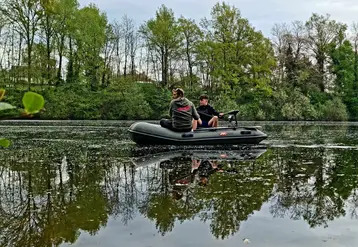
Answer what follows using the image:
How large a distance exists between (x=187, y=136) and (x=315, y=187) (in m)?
4.57

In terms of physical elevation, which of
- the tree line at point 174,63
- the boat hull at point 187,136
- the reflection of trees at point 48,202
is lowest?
the reflection of trees at point 48,202

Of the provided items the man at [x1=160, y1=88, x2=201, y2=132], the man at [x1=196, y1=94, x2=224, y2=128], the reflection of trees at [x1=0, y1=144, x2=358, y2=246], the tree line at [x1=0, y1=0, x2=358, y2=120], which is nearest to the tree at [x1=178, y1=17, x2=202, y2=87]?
the tree line at [x1=0, y1=0, x2=358, y2=120]

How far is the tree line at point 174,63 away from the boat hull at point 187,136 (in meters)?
19.5

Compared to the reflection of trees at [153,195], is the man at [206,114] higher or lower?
higher

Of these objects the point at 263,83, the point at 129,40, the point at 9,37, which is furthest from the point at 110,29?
the point at 263,83

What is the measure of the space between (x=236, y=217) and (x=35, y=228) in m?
1.60

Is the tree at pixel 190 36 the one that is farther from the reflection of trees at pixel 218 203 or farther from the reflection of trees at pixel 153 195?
the reflection of trees at pixel 218 203

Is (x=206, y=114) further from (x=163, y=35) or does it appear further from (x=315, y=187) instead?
(x=163, y=35)

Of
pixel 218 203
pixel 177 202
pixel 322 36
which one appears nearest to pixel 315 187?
pixel 218 203

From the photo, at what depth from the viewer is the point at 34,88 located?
29641mm

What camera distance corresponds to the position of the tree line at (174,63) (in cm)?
2942

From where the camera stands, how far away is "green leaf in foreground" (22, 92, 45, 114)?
0.84 m

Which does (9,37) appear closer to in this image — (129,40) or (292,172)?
(129,40)

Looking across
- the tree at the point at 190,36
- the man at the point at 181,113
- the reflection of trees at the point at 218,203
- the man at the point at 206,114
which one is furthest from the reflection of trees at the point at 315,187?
the tree at the point at 190,36
